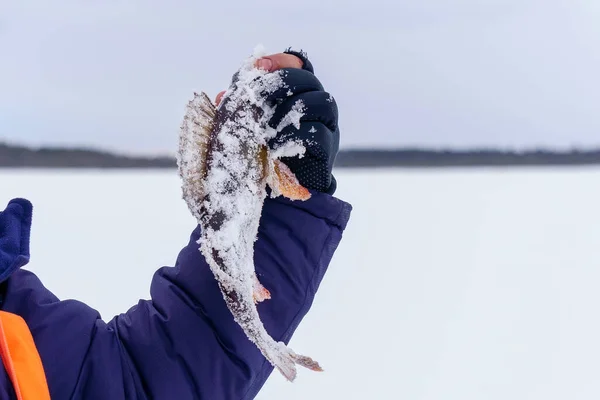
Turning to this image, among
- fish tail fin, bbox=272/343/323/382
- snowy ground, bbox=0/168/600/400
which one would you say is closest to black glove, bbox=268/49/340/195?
fish tail fin, bbox=272/343/323/382

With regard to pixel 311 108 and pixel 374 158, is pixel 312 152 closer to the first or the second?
pixel 311 108

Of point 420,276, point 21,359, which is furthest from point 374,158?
point 21,359

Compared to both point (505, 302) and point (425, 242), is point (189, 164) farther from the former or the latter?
point (425, 242)

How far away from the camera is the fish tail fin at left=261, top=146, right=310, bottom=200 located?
91cm

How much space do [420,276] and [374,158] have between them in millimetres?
1936

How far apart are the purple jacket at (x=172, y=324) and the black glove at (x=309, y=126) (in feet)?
0.19

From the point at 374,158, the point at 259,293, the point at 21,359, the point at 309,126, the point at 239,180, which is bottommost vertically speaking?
the point at 21,359

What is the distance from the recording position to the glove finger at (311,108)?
3.06 feet

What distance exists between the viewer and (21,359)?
77 centimetres

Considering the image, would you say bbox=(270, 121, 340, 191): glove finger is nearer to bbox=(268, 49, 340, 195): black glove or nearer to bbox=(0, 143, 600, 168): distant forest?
bbox=(268, 49, 340, 195): black glove

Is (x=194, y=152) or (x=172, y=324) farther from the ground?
(x=194, y=152)

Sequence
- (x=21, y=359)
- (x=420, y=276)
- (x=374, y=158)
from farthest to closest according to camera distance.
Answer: (x=374, y=158) → (x=420, y=276) → (x=21, y=359)

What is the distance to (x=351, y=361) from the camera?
6.40 feet

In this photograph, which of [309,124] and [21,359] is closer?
[21,359]
